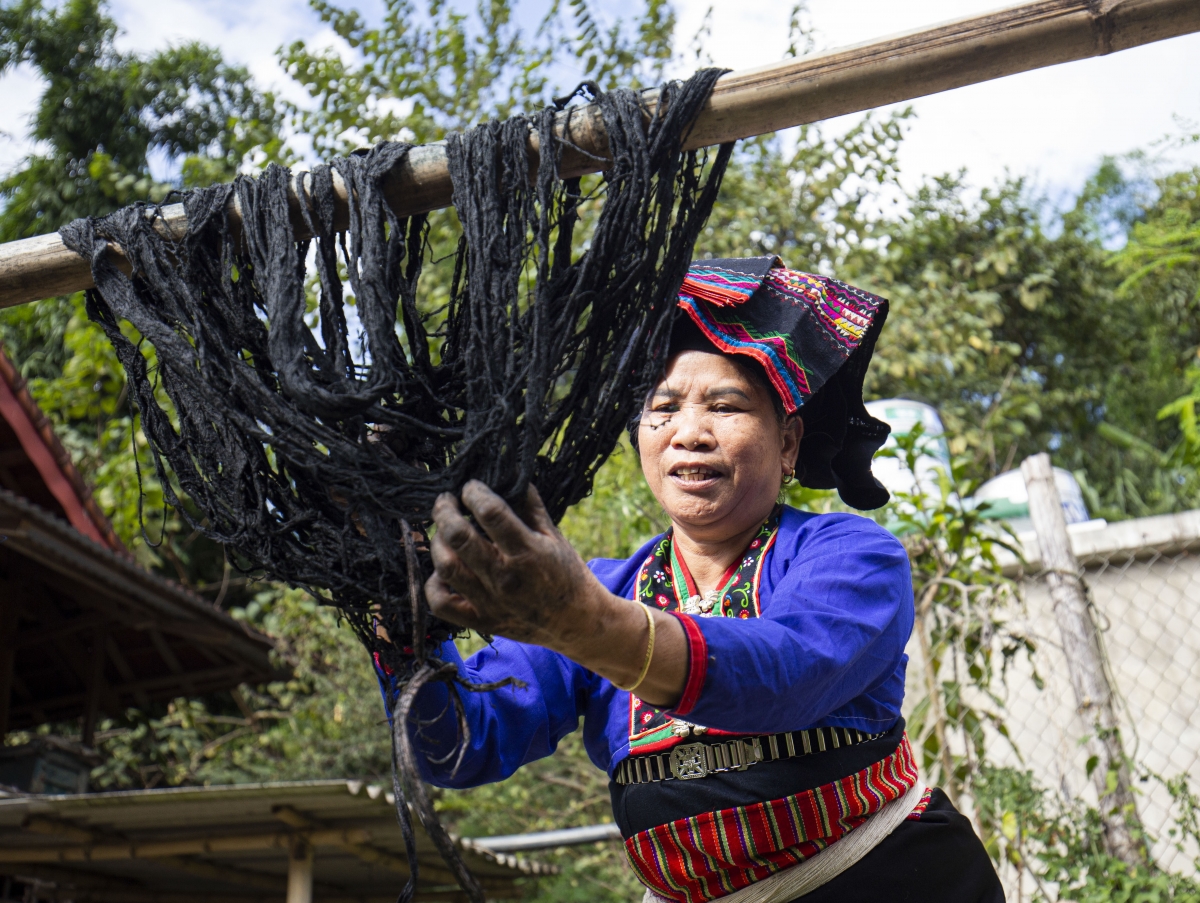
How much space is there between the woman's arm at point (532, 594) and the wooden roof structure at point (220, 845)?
126 inches

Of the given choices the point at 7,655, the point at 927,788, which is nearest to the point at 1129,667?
the point at 927,788

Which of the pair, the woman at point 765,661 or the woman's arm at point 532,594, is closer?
the woman's arm at point 532,594

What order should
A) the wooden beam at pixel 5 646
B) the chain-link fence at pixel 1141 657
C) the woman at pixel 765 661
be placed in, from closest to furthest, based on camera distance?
the woman at pixel 765 661, the chain-link fence at pixel 1141 657, the wooden beam at pixel 5 646

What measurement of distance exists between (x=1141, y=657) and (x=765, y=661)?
14.1 ft

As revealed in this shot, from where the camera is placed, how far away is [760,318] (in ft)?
6.13

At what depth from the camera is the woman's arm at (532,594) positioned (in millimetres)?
1096

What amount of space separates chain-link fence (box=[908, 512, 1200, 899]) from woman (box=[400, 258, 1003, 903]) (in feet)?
8.61

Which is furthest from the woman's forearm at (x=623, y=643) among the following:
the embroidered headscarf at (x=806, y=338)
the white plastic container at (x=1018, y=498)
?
the white plastic container at (x=1018, y=498)

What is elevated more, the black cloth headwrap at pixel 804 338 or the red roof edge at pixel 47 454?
the red roof edge at pixel 47 454

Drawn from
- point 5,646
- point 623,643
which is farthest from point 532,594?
point 5,646

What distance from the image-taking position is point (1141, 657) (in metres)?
4.86

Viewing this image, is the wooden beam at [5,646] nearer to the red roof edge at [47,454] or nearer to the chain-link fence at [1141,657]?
the red roof edge at [47,454]

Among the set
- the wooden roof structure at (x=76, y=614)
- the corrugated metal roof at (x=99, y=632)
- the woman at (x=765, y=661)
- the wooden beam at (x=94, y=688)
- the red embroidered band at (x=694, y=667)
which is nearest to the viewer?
the red embroidered band at (x=694, y=667)

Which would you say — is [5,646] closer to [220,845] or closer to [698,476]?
[220,845]
